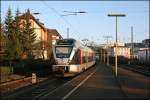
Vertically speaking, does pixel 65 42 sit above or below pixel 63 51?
above

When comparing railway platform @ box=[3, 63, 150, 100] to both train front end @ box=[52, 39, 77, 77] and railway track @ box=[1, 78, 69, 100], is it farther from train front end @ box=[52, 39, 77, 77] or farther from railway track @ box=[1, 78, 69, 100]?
train front end @ box=[52, 39, 77, 77]

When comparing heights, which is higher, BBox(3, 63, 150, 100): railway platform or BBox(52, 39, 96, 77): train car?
BBox(52, 39, 96, 77): train car

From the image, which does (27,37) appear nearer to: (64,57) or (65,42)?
(65,42)

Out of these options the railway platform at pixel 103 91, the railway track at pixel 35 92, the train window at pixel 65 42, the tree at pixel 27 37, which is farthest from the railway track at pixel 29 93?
the tree at pixel 27 37

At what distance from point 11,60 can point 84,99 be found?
36.9 metres

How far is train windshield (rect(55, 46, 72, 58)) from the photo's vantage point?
3559cm

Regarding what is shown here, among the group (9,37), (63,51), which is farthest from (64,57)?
(9,37)

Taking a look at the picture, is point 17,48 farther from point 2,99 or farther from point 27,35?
point 2,99

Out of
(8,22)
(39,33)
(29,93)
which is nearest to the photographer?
(29,93)

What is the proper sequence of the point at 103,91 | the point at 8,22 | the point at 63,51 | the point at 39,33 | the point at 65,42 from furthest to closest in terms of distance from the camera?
the point at 39,33 < the point at 8,22 < the point at 65,42 < the point at 63,51 < the point at 103,91

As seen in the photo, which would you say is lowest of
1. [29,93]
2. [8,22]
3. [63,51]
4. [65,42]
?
[29,93]

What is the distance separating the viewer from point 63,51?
35.8 metres

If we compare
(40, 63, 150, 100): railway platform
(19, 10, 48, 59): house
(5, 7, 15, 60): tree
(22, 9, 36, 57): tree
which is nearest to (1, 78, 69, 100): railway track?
(40, 63, 150, 100): railway platform

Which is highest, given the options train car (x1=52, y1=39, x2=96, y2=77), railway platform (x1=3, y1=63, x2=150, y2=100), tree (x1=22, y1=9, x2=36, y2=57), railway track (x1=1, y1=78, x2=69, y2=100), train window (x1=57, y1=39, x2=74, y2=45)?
tree (x1=22, y1=9, x2=36, y2=57)
